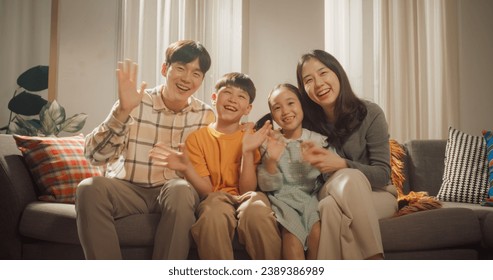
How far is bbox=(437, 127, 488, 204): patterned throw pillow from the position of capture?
1.90 metres

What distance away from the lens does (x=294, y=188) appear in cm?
150

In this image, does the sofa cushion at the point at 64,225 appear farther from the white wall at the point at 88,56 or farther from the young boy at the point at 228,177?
the white wall at the point at 88,56

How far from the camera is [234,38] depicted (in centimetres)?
280

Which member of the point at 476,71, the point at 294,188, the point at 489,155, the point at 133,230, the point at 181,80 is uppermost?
the point at 476,71

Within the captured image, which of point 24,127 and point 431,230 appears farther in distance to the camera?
point 24,127

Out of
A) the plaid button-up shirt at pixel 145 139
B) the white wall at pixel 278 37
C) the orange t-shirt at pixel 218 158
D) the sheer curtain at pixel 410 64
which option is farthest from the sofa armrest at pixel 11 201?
the sheer curtain at pixel 410 64

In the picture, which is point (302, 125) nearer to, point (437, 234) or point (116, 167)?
point (437, 234)

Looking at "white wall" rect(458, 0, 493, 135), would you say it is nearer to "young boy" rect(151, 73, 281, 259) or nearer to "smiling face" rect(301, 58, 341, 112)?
"smiling face" rect(301, 58, 341, 112)

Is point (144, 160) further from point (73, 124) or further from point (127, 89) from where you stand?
point (73, 124)

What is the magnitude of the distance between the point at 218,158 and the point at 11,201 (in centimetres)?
72

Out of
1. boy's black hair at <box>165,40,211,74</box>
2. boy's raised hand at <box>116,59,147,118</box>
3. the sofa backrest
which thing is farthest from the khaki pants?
the sofa backrest

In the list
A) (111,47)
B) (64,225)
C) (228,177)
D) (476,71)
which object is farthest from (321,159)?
(111,47)
